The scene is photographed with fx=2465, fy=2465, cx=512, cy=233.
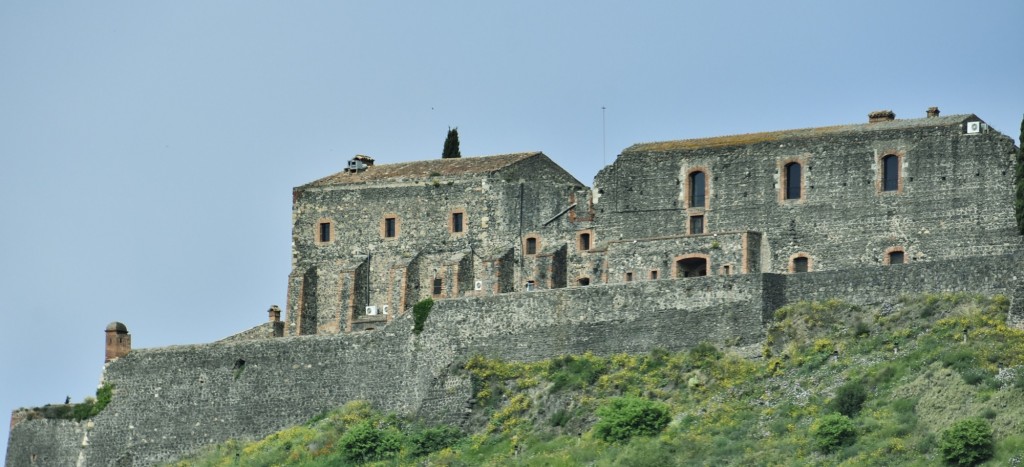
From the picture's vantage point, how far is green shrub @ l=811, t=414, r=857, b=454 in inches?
2862

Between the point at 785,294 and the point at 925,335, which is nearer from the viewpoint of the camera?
the point at 925,335

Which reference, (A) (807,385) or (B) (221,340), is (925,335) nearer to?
(A) (807,385)

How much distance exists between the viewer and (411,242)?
98250 millimetres

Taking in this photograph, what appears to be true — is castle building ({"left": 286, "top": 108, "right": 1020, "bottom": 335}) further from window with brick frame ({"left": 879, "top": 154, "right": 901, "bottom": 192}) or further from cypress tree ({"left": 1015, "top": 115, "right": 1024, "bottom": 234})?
cypress tree ({"left": 1015, "top": 115, "right": 1024, "bottom": 234})

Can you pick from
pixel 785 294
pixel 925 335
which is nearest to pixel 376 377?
pixel 785 294

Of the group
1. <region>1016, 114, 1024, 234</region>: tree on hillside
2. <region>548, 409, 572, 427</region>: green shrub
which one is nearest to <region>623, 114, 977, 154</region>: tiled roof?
<region>1016, 114, 1024, 234</region>: tree on hillside

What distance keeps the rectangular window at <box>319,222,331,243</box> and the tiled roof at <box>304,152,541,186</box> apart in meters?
1.72

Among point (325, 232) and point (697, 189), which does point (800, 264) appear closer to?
point (697, 189)

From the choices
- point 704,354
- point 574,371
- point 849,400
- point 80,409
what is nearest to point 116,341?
point 80,409

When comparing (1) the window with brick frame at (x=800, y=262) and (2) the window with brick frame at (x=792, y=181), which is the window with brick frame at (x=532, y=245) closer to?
(2) the window with brick frame at (x=792, y=181)

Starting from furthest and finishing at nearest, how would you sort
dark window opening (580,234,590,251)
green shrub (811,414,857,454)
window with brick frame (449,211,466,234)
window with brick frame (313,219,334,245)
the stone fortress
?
window with brick frame (313,219,334,245) → window with brick frame (449,211,466,234) → dark window opening (580,234,590,251) → the stone fortress → green shrub (811,414,857,454)

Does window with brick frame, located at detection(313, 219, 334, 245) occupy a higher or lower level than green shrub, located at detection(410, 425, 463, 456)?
higher

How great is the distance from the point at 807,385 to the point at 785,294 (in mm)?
5809

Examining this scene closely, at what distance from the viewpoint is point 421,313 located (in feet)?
294
